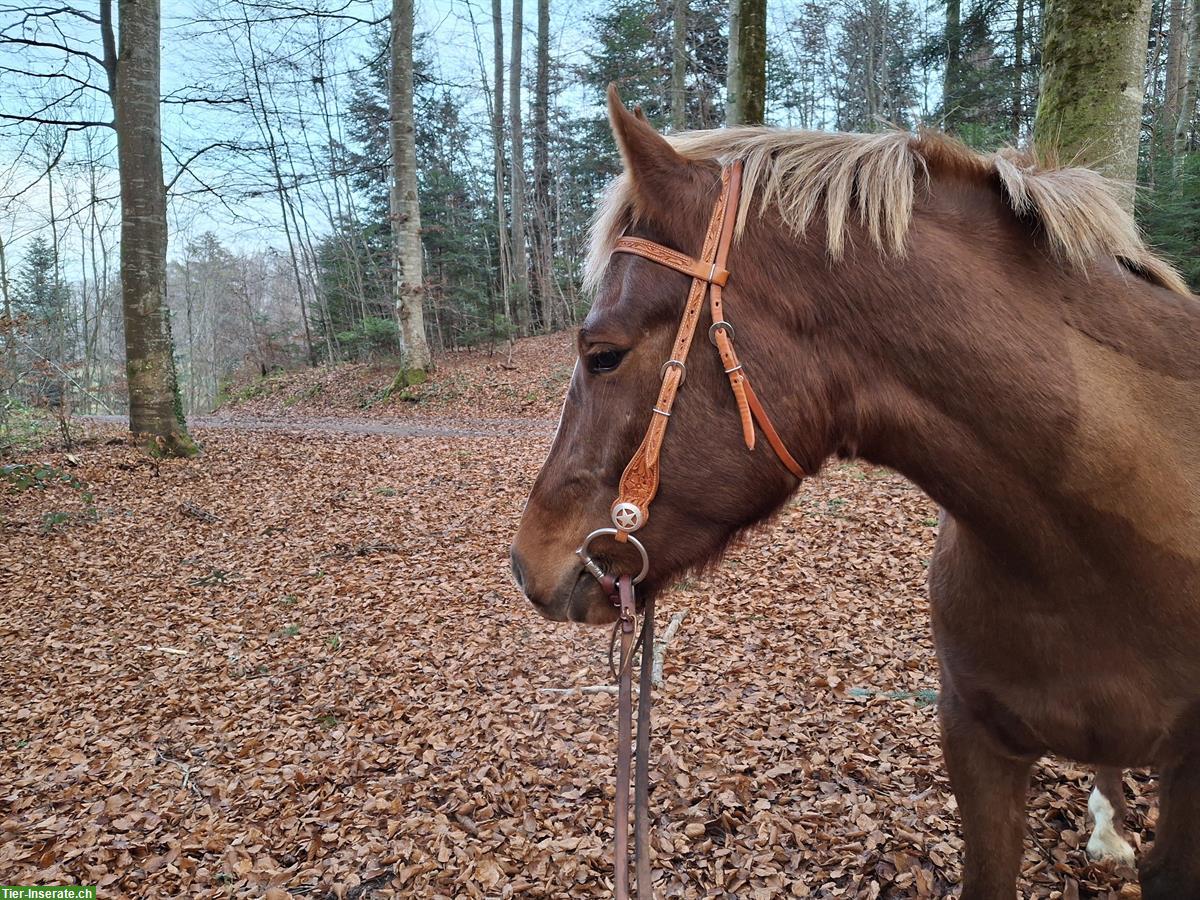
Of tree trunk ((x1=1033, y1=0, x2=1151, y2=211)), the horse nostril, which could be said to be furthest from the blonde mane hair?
tree trunk ((x1=1033, y1=0, x2=1151, y2=211))

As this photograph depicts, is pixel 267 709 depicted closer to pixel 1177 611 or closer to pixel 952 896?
pixel 952 896

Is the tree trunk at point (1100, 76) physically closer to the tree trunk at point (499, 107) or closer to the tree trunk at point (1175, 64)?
the tree trunk at point (1175, 64)

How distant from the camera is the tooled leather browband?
1.45 meters

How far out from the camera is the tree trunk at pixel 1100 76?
11.7ft

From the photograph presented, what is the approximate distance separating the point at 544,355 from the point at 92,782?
721 inches

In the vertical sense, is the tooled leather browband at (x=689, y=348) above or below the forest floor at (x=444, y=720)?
above

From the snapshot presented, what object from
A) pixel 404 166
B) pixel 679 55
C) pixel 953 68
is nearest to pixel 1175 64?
pixel 953 68

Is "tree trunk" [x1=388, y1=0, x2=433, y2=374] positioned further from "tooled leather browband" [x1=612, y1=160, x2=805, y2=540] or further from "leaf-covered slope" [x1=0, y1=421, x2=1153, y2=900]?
"tooled leather browband" [x1=612, y1=160, x2=805, y2=540]

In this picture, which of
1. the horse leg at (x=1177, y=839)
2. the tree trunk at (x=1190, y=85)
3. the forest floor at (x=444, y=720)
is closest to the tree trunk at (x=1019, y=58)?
the tree trunk at (x=1190, y=85)

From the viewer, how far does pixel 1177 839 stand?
1.75m

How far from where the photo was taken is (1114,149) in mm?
3633

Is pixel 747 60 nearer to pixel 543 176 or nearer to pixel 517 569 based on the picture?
pixel 517 569

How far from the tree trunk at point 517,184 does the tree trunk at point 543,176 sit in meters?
1.42

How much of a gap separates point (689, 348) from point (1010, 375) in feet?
2.23
